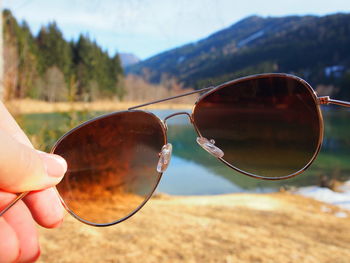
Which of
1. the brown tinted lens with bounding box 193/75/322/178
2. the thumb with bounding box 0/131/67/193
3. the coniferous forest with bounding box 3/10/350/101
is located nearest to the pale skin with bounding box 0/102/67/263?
the thumb with bounding box 0/131/67/193

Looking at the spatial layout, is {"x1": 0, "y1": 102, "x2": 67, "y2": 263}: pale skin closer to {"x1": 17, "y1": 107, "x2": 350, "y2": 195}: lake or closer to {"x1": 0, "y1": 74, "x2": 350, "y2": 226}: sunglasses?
{"x1": 0, "y1": 74, "x2": 350, "y2": 226}: sunglasses

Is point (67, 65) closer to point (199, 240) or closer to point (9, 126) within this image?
point (199, 240)

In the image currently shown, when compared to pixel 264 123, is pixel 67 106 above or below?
below

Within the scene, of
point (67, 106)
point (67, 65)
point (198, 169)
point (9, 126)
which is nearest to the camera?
point (9, 126)

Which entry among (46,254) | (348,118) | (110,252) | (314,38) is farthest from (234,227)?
(314,38)

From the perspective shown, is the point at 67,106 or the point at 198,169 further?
the point at 198,169

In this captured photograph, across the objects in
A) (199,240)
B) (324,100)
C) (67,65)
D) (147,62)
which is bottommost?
(147,62)

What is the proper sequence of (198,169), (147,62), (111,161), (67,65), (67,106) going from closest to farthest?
(111,161), (67,106), (198,169), (67,65), (147,62)

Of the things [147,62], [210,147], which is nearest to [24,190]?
[210,147]
